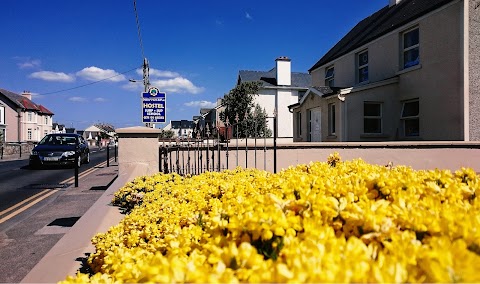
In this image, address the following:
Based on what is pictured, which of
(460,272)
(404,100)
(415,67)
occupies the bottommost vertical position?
(460,272)

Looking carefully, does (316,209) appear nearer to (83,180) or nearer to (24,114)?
(83,180)

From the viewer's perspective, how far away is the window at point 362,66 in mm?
16891

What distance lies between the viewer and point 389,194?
2.03 m

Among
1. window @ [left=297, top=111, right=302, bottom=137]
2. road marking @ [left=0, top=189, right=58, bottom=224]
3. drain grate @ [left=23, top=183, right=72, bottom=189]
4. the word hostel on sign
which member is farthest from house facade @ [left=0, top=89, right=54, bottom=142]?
road marking @ [left=0, top=189, right=58, bottom=224]

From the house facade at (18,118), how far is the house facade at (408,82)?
46.3m

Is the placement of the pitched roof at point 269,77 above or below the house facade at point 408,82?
above

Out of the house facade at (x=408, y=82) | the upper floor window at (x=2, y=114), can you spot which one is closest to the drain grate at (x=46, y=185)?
the house facade at (x=408, y=82)

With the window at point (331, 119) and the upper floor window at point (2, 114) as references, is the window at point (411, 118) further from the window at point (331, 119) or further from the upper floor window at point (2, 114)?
the upper floor window at point (2, 114)

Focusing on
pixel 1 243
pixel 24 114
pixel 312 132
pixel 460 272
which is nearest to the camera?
pixel 460 272

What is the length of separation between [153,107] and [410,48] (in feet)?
37.6

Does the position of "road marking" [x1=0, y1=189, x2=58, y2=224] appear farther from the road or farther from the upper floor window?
the upper floor window

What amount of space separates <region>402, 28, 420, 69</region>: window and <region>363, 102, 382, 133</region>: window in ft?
7.17

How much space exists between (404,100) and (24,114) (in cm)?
5707

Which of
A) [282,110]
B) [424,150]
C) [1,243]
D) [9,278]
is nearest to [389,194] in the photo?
[9,278]
